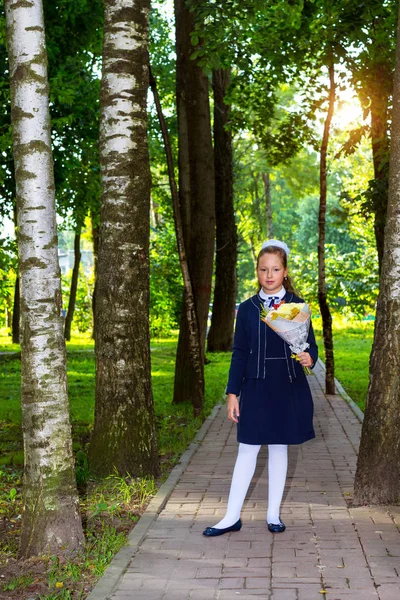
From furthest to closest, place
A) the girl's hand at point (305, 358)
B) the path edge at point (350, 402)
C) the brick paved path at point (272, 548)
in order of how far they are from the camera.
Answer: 1. the path edge at point (350, 402)
2. the girl's hand at point (305, 358)
3. the brick paved path at point (272, 548)

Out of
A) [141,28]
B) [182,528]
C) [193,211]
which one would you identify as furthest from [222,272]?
[182,528]

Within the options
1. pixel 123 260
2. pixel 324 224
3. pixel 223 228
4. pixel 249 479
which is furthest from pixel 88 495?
pixel 223 228

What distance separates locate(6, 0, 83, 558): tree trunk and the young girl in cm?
110

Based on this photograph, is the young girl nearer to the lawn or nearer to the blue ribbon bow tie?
the blue ribbon bow tie

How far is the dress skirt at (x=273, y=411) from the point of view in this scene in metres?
6.16

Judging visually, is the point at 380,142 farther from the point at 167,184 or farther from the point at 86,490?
the point at 167,184

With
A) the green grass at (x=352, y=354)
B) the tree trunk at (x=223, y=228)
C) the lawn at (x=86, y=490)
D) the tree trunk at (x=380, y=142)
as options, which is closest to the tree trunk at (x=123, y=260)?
the lawn at (x=86, y=490)

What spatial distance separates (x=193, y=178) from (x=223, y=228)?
11.4 meters

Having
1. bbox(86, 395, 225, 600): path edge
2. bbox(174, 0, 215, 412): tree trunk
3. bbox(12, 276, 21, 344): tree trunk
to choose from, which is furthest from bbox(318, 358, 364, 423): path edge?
bbox(12, 276, 21, 344): tree trunk

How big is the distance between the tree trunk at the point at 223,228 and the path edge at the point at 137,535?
15120mm

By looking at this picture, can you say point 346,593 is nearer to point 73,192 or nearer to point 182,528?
point 182,528

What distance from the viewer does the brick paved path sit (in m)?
5.08

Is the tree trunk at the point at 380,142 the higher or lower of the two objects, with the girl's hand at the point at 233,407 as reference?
higher

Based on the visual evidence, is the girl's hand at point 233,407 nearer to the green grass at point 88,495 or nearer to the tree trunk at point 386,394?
the green grass at point 88,495
